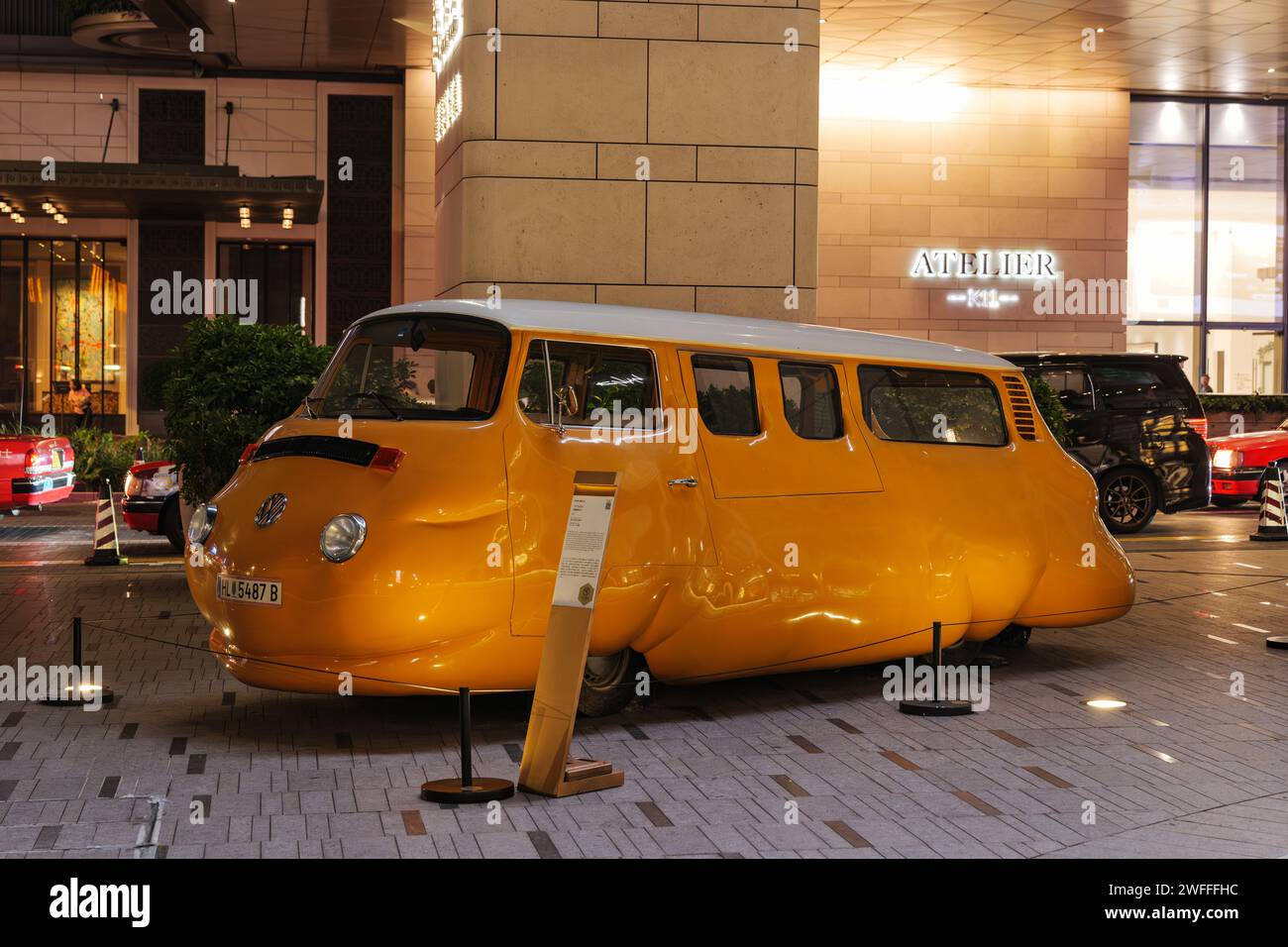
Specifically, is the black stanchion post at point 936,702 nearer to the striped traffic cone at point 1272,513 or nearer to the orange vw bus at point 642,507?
the orange vw bus at point 642,507

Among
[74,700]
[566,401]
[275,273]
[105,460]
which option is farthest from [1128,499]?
[275,273]

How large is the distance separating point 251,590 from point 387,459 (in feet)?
2.93

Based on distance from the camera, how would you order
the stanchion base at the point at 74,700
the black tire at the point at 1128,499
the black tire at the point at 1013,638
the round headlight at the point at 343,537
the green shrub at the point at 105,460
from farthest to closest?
the green shrub at the point at 105,460, the black tire at the point at 1128,499, the black tire at the point at 1013,638, the stanchion base at the point at 74,700, the round headlight at the point at 343,537

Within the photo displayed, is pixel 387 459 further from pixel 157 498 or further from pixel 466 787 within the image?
pixel 157 498

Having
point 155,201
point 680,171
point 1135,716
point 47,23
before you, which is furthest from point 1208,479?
point 47,23

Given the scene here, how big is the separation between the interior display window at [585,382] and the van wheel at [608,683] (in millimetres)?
1271

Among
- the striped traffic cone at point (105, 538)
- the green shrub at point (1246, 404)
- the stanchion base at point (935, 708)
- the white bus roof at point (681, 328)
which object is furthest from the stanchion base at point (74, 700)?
the green shrub at point (1246, 404)

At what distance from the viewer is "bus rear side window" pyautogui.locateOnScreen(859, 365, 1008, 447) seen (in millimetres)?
8516

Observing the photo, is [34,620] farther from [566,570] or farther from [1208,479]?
[1208,479]

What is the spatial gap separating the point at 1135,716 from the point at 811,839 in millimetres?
3151

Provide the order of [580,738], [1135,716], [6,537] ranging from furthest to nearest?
[6,537] < [1135,716] < [580,738]

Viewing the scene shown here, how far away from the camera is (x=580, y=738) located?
23.9 feet

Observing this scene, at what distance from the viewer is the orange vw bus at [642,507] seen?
Answer: 6.79 metres

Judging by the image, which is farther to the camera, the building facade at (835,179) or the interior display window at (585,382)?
the building facade at (835,179)
